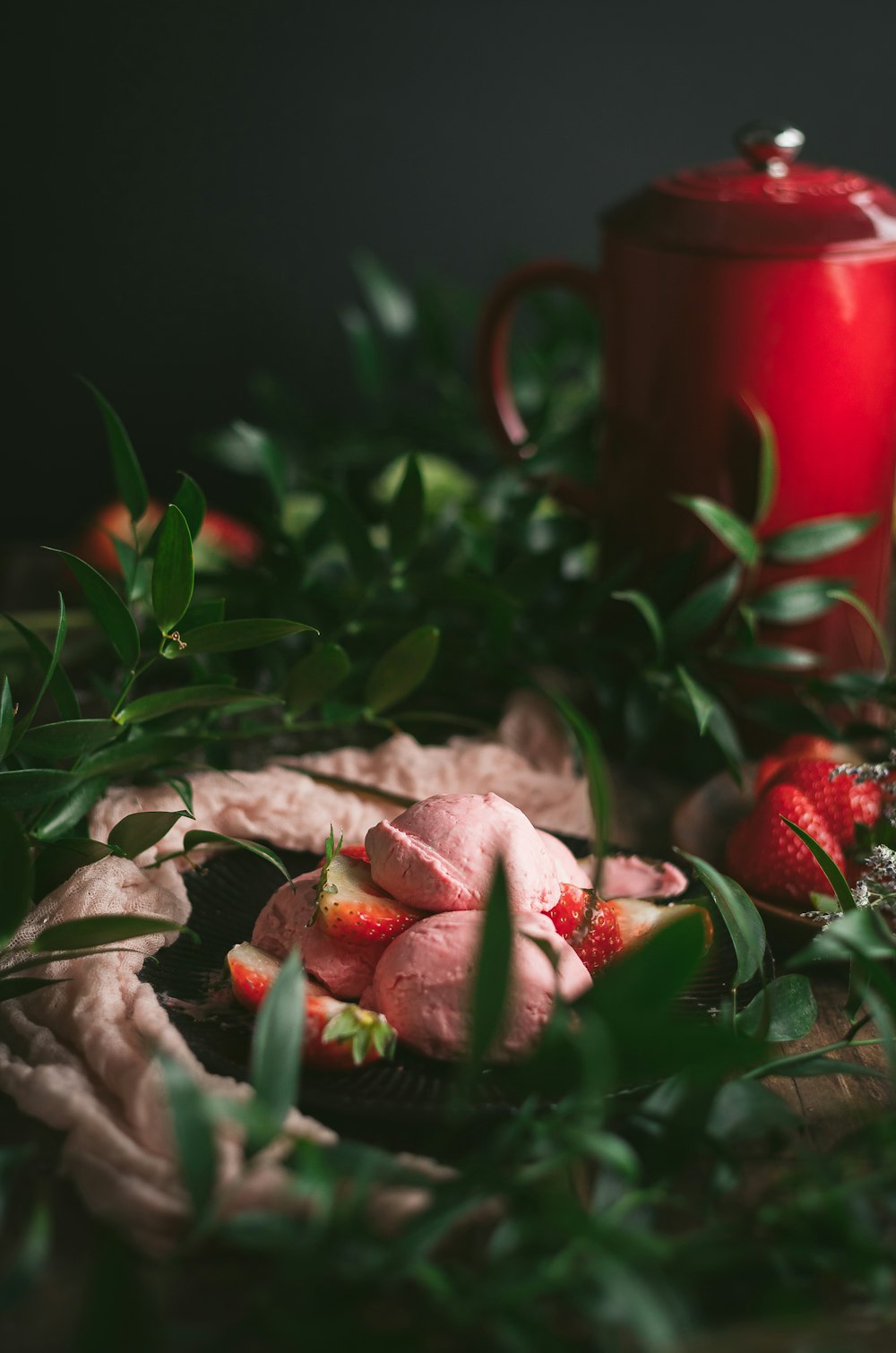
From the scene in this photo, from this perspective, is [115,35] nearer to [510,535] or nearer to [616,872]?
[510,535]

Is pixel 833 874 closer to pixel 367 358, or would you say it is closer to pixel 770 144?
pixel 770 144

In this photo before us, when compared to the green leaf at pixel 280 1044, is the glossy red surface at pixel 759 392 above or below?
above

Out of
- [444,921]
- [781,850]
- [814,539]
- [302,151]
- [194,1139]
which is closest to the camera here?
[194,1139]

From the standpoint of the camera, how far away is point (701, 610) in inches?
24.6

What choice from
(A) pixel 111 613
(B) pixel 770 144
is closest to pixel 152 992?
(A) pixel 111 613

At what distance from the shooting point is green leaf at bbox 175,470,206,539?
494 millimetres

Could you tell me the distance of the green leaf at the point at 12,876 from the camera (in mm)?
391

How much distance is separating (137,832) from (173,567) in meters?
0.11

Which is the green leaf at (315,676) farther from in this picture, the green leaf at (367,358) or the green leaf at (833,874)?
the green leaf at (367,358)

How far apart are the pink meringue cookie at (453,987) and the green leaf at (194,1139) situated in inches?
4.0

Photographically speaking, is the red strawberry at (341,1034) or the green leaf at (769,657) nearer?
the red strawberry at (341,1034)

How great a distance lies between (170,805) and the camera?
0.55m

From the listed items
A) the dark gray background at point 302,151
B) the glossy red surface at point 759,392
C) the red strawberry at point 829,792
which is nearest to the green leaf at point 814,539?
the glossy red surface at point 759,392

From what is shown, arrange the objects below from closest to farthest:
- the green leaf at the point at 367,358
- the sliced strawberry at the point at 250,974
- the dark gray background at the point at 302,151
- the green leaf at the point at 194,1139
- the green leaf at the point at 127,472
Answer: the green leaf at the point at 194,1139, the sliced strawberry at the point at 250,974, the green leaf at the point at 127,472, the green leaf at the point at 367,358, the dark gray background at the point at 302,151
